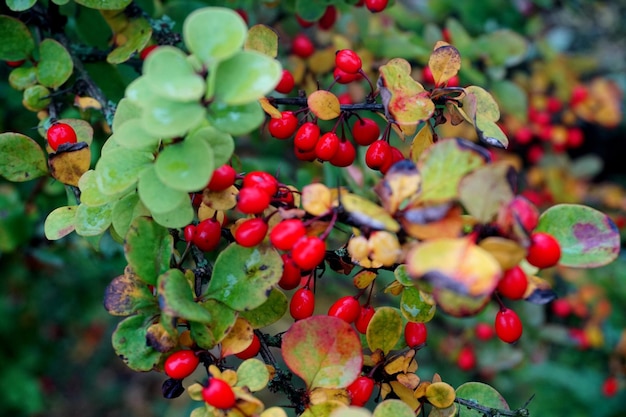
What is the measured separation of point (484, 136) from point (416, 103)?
0.13m

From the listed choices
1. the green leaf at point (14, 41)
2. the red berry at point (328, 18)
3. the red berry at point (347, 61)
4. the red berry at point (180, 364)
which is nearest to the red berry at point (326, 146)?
the red berry at point (347, 61)

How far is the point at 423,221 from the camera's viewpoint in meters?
0.76

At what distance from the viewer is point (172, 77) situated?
0.76 m

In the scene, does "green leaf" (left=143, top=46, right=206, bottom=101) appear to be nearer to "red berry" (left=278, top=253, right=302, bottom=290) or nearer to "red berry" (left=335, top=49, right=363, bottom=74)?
"red berry" (left=278, top=253, right=302, bottom=290)

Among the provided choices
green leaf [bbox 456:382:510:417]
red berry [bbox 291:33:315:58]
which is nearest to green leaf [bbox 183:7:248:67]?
green leaf [bbox 456:382:510:417]

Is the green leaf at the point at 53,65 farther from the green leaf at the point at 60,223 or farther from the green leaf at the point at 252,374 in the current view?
the green leaf at the point at 252,374

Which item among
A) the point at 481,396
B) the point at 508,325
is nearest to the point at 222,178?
the point at 508,325

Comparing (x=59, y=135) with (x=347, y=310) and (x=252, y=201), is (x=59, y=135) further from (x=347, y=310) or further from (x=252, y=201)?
(x=347, y=310)

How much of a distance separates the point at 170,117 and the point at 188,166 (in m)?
0.08

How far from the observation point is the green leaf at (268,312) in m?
1.02

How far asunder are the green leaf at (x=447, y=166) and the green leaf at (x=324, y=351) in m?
0.29

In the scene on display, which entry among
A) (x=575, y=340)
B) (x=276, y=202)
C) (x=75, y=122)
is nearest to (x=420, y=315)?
(x=276, y=202)

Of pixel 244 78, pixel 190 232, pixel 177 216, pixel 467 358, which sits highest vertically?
pixel 244 78

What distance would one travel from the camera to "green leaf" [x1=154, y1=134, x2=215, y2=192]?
0.81 metres
